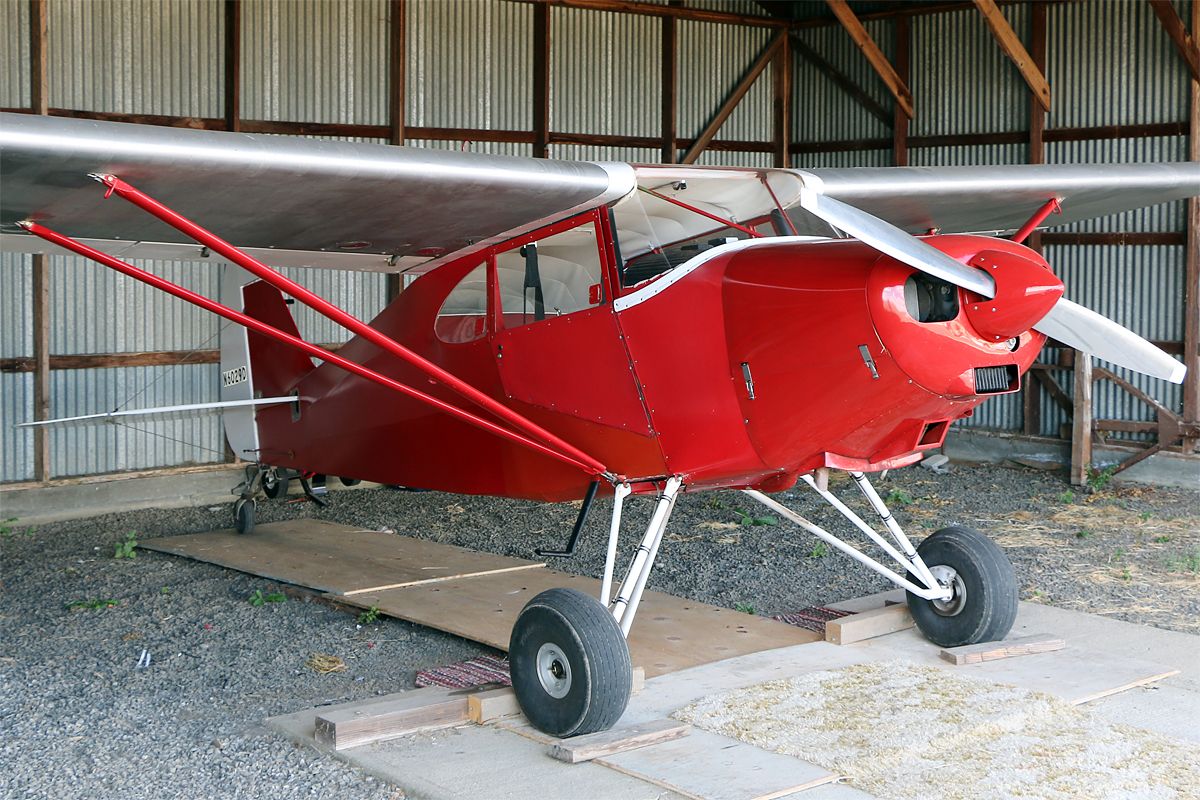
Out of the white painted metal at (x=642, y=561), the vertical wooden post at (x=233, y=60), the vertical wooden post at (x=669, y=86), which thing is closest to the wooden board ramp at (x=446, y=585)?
→ the white painted metal at (x=642, y=561)

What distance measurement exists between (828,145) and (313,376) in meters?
8.48

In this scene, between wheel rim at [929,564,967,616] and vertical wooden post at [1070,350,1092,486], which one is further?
vertical wooden post at [1070,350,1092,486]

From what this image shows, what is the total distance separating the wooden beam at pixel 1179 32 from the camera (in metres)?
11.0

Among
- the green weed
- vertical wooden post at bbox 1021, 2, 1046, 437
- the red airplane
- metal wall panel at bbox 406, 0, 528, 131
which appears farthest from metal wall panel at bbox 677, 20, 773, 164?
the green weed

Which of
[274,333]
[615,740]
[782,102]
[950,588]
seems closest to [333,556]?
[274,333]

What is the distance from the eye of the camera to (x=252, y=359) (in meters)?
8.80

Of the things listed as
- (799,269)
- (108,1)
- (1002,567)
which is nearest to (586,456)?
(799,269)

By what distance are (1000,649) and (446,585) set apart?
10.5ft

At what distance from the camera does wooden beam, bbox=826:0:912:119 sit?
12.6m

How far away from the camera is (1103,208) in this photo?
25.7ft

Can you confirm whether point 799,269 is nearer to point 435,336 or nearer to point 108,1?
point 435,336

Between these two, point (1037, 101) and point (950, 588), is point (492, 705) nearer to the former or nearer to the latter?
point (950, 588)

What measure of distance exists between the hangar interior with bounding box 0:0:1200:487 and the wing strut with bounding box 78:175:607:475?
5767 millimetres

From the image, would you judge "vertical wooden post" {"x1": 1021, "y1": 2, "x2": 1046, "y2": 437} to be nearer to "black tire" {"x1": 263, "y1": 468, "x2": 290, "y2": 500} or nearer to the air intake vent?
"black tire" {"x1": 263, "y1": 468, "x2": 290, "y2": 500}
